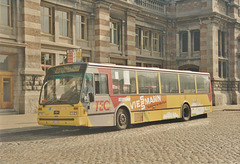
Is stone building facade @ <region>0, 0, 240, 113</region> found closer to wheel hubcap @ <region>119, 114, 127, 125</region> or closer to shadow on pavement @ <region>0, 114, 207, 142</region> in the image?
shadow on pavement @ <region>0, 114, 207, 142</region>

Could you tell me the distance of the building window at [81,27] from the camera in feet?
83.5

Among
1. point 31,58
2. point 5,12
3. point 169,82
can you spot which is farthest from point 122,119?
point 5,12

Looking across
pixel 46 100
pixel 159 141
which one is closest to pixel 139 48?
pixel 46 100

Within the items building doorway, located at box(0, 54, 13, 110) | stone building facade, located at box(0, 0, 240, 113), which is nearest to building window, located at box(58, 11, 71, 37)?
stone building facade, located at box(0, 0, 240, 113)

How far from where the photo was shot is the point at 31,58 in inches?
839

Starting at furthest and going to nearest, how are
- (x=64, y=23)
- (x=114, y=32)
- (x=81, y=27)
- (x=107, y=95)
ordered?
1. (x=114, y=32)
2. (x=81, y=27)
3. (x=64, y=23)
4. (x=107, y=95)

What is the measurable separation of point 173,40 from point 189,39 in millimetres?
1603

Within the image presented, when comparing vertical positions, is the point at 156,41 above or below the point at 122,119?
above

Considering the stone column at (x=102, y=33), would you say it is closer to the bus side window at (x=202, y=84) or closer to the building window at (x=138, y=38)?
the building window at (x=138, y=38)

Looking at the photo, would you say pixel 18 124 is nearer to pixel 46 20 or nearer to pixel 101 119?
pixel 101 119

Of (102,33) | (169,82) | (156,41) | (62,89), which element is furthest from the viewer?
(156,41)

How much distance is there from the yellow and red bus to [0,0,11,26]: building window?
826 centimetres

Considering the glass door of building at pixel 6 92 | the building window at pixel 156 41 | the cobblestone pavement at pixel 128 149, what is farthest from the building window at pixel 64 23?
the cobblestone pavement at pixel 128 149

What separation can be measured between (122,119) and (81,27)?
12944mm
